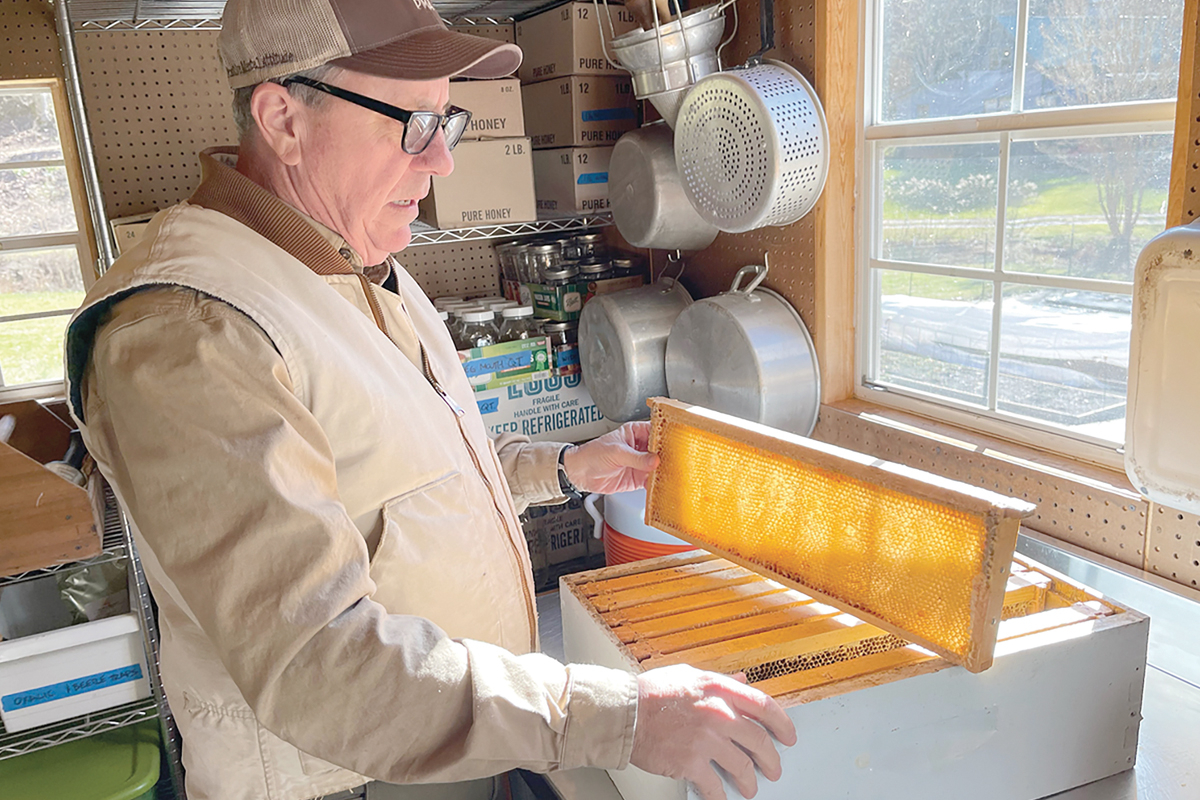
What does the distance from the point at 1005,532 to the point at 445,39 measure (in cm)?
89

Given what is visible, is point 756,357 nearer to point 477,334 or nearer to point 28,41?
point 477,334

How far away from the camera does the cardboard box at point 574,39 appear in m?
2.60

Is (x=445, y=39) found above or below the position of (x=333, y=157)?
above

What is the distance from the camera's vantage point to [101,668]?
2.00 metres

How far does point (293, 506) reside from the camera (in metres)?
0.75

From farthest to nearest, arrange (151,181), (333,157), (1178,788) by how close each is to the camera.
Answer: (151,181) < (1178,788) < (333,157)

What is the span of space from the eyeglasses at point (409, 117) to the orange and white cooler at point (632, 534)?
1.23 m

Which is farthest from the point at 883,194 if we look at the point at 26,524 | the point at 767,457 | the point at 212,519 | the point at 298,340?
Answer: the point at 26,524

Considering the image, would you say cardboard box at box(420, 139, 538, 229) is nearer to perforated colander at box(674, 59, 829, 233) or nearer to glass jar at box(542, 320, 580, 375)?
glass jar at box(542, 320, 580, 375)

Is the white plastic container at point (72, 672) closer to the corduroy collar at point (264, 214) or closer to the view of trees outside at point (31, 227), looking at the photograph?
the corduroy collar at point (264, 214)

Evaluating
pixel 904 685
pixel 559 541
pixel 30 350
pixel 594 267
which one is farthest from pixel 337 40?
pixel 30 350

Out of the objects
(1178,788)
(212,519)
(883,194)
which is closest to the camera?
(212,519)

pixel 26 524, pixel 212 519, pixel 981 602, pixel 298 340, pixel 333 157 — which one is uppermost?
pixel 333 157

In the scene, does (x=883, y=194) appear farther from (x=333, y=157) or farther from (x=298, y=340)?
(x=298, y=340)
